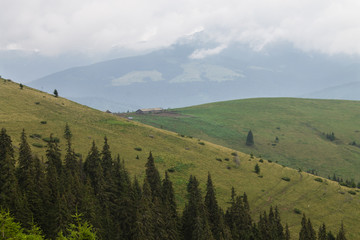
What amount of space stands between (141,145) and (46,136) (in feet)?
83.9

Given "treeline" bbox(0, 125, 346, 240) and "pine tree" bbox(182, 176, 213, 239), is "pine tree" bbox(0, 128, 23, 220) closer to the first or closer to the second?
"treeline" bbox(0, 125, 346, 240)

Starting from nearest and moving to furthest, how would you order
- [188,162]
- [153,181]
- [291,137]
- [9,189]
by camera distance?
[9,189] → [153,181] → [188,162] → [291,137]

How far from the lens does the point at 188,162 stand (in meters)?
79.3

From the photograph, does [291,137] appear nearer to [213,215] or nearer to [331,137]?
[331,137]

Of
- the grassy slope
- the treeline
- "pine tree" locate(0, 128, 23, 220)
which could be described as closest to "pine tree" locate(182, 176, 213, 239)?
the treeline

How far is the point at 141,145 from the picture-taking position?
82.8 meters

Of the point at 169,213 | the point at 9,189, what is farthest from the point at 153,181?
the point at 9,189

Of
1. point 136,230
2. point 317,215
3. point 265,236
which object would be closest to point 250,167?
point 317,215

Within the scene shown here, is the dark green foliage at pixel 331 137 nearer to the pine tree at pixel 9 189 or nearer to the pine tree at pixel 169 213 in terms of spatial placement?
the pine tree at pixel 169 213

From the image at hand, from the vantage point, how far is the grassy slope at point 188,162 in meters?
67.0

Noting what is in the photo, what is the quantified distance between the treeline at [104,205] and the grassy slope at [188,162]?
1056 cm

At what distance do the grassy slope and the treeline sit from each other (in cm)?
1056

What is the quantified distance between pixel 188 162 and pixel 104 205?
3778cm

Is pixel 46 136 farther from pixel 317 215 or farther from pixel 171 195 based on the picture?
pixel 317 215
